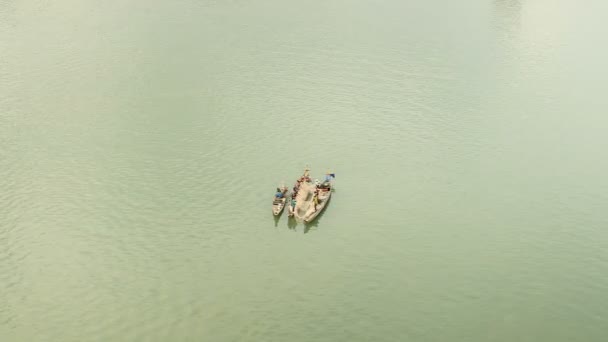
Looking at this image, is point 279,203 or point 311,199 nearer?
point 279,203

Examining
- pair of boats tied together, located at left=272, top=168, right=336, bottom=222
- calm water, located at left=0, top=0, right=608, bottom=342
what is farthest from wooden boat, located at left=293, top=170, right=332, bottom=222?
calm water, located at left=0, top=0, right=608, bottom=342

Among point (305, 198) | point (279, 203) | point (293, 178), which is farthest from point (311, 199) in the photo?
point (293, 178)

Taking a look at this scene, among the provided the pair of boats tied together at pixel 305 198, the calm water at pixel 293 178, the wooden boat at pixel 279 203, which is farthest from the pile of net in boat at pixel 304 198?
the calm water at pixel 293 178

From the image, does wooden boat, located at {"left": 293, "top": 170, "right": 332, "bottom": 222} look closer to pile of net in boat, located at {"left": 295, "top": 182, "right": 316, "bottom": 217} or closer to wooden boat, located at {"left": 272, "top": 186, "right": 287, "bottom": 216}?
pile of net in boat, located at {"left": 295, "top": 182, "right": 316, "bottom": 217}

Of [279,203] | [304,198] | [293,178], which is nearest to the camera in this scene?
[279,203]

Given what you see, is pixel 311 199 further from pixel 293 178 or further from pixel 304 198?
pixel 293 178

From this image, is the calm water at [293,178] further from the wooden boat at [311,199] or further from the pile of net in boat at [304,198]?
the pile of net in boat at [304,198]
